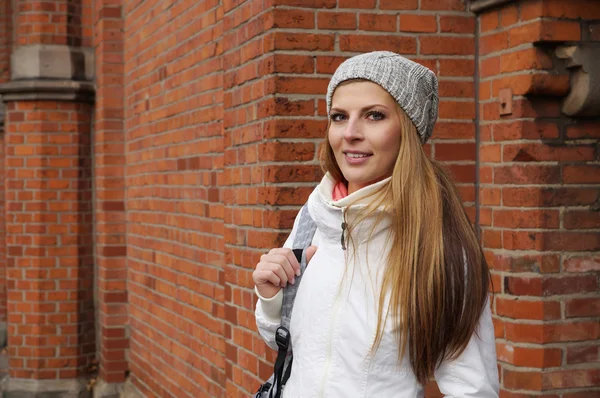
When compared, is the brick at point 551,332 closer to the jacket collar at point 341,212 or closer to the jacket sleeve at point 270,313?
the jacket sleeve at point 270,313

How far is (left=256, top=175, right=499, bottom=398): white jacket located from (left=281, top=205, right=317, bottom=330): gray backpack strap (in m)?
0.06

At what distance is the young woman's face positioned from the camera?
2305mm

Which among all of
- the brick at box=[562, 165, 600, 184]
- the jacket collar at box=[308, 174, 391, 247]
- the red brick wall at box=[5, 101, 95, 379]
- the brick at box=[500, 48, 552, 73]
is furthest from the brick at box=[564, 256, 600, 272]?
the red brick wall at box=[5, 101, 95, 379]

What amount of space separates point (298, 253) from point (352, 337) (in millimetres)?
332

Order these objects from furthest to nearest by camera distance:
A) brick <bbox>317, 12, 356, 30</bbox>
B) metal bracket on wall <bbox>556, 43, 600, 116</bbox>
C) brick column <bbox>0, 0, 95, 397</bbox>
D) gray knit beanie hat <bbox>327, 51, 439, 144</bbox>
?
brick column <bbox>0, 0, 95, 397</bbox> < brick <bbox>317, 12, 356, 30</bbox> < metal bracket on wall <bbox>556, 43, 600, 116</bbox> < gray knit beanie hat <bbox>327, 51, 439, 144</bbox>

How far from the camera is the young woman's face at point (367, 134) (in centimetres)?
230

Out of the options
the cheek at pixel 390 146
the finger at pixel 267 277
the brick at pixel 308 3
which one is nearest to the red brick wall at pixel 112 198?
the brick at pixel 308 3

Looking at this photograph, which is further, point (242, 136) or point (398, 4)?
point (242, 136)

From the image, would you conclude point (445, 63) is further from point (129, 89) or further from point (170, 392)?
A: point (129, 89)

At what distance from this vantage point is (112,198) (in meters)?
7.37

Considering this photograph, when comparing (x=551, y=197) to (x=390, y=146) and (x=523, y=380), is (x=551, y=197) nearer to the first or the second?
(x=523, y=380)

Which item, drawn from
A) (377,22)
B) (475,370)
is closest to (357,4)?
(377,22)

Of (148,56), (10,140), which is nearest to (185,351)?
(148,56)

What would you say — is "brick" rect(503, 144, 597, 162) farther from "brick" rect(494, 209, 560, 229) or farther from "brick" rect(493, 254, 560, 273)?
"brick" rect(493, 254, 560, 273)
